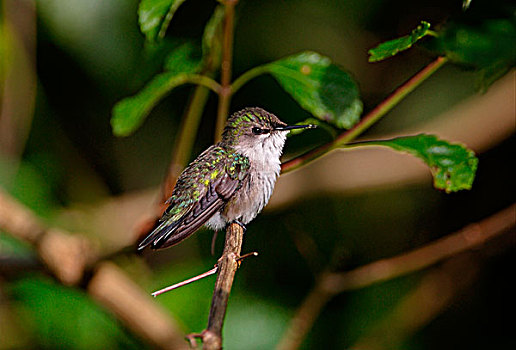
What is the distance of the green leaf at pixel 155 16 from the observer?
1339 millimetres

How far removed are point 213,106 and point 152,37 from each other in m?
1.81

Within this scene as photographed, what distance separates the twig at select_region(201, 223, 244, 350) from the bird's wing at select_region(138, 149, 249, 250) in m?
0.07

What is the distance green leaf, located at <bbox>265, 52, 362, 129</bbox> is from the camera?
56.0 inches

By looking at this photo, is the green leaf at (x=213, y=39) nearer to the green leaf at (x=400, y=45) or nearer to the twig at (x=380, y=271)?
the green leaf at (x=400, y=45)

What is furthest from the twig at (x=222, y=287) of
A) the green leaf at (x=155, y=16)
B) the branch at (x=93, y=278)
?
the branch at (x=93, y=278)

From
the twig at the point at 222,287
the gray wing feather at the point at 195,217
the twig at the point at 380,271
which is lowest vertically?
the twig at the point at 380,271

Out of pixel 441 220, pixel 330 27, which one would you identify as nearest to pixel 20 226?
pixel 330 27

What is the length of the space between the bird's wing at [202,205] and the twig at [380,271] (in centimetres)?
131

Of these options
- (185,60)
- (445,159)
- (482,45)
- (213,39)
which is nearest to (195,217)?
(445,159)

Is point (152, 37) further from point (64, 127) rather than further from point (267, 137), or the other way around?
point (64, 127)

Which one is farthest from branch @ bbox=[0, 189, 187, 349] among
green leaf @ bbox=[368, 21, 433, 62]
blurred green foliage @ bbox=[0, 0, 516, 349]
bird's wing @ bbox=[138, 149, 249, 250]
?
green leaf @ bbox=[368, 21, 433, 62]

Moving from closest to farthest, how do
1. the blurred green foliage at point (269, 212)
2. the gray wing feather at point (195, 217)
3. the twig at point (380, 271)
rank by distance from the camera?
the gray wing feather at point (195, 217), the twig at point (380, 271), the blurred green foliage at point (269, 212)

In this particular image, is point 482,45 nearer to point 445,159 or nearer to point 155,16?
point 445,159

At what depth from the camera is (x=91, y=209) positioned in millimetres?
3336
